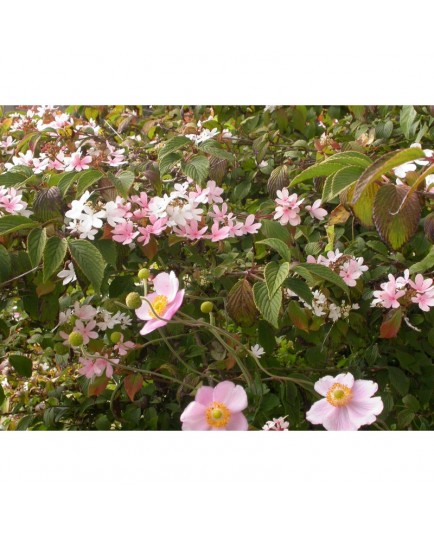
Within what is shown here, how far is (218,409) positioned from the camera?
0.76m

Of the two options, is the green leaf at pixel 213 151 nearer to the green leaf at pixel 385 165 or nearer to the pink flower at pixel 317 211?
the pink flower at pixel 317 211

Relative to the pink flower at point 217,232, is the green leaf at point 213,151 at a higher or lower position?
higher

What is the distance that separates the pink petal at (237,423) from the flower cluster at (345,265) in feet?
1.05

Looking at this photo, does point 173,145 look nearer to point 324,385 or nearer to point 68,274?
point 68,274

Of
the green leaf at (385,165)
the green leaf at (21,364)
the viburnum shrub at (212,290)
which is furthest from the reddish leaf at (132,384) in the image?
the green leaf at (385,165)

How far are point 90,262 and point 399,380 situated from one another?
0.56m

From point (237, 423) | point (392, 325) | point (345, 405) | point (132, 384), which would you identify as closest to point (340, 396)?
point (345, 405)

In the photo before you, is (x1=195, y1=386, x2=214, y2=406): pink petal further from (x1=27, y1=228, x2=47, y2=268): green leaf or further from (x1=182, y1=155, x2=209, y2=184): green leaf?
(x1=182, y1=155, x2=209, y2=184): green leaf

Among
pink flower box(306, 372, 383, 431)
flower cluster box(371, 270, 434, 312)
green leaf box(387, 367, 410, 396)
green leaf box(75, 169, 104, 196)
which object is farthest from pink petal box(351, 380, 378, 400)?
green leaf box(75, 169, 104, 196)

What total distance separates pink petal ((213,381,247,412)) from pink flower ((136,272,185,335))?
10cm

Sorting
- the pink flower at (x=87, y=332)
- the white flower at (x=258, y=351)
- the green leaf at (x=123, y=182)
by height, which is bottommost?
the white flower at (x=258, y=351)

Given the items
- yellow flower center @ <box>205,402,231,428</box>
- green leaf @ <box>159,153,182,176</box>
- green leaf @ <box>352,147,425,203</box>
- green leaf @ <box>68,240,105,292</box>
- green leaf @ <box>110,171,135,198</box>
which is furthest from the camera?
green leaf @ <box>159,153,182,176</box>

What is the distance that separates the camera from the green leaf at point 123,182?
96cm

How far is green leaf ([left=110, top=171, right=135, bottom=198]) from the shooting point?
0.96 meters
